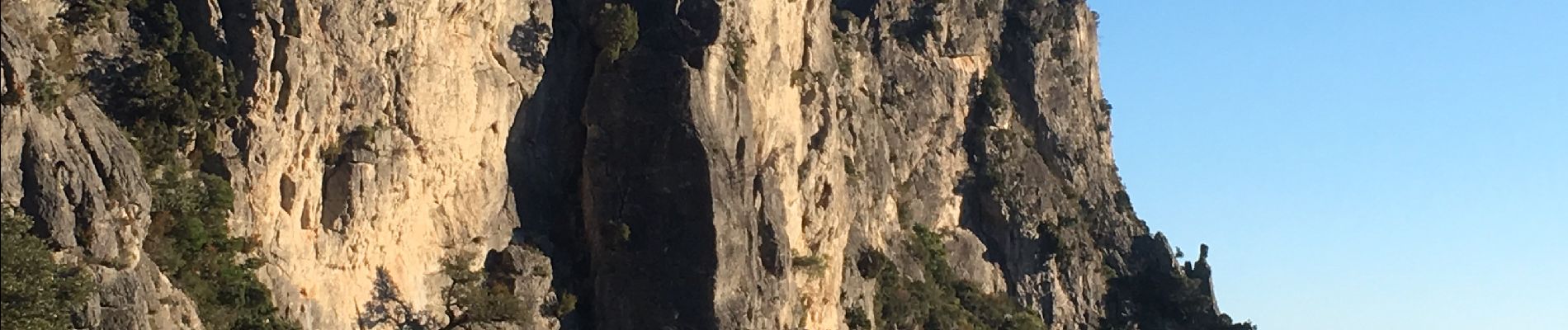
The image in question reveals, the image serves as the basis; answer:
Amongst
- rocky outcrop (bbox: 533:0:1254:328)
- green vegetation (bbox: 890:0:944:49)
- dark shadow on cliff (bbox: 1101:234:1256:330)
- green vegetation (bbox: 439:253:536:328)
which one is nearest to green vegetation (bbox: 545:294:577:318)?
rocky outcrop (bbox: 533:0:1254:328)

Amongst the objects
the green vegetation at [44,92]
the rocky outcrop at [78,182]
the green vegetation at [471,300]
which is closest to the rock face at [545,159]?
the rocky outcrop at [78,182]

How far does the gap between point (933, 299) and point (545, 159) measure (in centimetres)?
2707

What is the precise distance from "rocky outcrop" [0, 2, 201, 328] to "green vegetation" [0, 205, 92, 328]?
2.03 ft

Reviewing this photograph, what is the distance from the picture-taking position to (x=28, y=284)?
45.1 metres

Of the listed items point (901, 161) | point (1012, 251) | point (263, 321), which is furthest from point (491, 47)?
point (1012, 251)

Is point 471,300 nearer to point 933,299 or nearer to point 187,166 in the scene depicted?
point 187,166

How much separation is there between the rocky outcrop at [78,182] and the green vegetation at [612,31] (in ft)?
73.1

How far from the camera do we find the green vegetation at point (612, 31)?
236 feet

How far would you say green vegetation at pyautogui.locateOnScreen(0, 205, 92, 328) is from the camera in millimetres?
44750

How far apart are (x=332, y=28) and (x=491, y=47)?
862 cm

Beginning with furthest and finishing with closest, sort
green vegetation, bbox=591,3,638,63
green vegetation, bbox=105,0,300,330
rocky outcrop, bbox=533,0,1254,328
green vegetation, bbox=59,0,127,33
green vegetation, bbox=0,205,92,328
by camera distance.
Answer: green vegetation, bbox=591,3,638,63 → rocky outcrop, bbox=533,0,1254,328 → green vegetation, bbox=105,0,300,330 → green vegetation, bbox=59,0,127,33 → green vegetation, bbox=0,205,92,328

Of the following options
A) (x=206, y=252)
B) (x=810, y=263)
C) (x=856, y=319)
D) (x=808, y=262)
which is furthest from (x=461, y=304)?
(x=856, y=319)

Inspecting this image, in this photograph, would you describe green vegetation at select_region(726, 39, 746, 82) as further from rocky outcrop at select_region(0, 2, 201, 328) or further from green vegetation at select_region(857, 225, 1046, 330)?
rocky outcrop at select_region(0, 2, 201, 328)

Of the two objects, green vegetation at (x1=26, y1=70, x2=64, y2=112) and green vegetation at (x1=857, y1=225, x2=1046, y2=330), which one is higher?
green vegetation at (x1=857, y1=225, x2=1046, y2=330)
